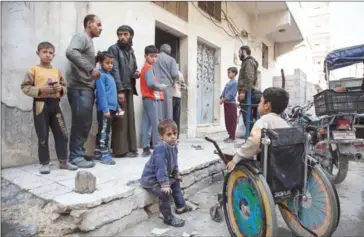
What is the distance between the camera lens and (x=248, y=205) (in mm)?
1933

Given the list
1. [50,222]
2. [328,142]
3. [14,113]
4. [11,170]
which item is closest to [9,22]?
[14,113]

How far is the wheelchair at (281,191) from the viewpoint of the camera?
1795mm

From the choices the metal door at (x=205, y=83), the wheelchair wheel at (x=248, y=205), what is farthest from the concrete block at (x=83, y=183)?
the metal door at (x=205, y=83)

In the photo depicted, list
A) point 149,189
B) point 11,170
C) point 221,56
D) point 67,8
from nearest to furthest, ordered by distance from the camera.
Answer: point 149,189 < point 11,170 < point 67,8 < point 221,56

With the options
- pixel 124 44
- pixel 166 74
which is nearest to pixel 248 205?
pixel 124 44

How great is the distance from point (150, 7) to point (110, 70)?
83.8 inches

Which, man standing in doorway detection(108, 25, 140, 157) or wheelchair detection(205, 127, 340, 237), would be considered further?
man standing in doorway detection(108, 25, 140, 157)

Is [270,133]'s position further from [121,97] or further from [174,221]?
[121,97]

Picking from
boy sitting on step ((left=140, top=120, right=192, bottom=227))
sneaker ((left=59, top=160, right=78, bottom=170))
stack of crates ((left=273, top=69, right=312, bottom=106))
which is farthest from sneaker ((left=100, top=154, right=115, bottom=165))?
stack of crates ((left=273, top=69, right=312, bottom=106))

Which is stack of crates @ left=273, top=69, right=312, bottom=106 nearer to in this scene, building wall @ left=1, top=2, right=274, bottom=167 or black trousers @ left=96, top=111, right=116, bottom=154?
building wall @ left=1, top=2, right=274, bottom=167

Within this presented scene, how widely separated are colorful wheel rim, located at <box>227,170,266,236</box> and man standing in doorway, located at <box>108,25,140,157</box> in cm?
192

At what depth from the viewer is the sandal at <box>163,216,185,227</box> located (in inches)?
93.4

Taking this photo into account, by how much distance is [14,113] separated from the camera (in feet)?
9.91

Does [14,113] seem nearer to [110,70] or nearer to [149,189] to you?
[110,70]
